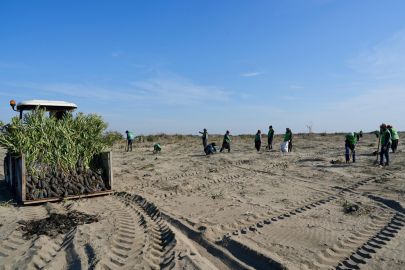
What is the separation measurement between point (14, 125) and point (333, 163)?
1164cm

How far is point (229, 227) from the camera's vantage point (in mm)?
4859

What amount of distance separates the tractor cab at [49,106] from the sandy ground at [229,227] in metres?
2.43

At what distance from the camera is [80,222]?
201 inches

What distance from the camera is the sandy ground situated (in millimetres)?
3664

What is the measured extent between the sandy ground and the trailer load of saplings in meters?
0.49

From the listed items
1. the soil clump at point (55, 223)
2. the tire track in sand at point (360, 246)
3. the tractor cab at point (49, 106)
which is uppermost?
the tractor cab at point (49, 106)

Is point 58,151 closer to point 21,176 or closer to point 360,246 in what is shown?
point 21,176

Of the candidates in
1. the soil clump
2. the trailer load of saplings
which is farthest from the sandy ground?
the trailer load of saplings

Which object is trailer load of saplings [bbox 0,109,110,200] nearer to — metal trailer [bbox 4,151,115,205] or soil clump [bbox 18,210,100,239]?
metal trailer [bbox 4,151,115,205]

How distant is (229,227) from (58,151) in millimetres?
4797

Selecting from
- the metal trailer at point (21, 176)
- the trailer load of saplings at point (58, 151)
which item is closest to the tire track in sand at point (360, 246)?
the metal trailer at point (21, 176)

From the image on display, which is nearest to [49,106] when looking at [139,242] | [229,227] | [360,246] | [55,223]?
[55,223]

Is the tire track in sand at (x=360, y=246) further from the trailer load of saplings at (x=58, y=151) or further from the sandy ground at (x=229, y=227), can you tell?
the trailer load of saplings at (x=58, y=151)

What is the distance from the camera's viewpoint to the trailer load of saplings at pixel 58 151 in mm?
6430
